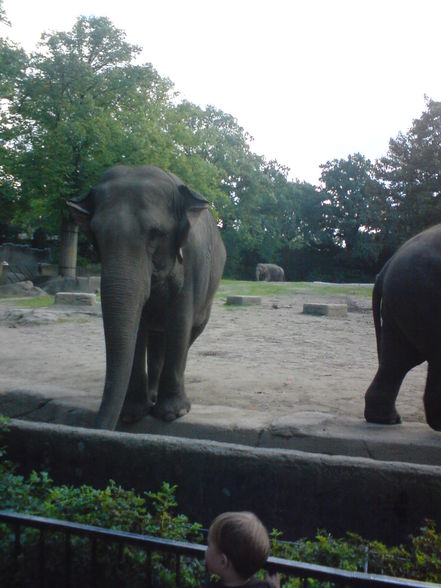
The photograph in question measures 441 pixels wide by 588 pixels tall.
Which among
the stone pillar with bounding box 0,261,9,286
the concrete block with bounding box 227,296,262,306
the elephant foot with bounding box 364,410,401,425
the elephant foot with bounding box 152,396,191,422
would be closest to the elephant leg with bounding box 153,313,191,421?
the elephant foot with bounding box 152,396,191,422

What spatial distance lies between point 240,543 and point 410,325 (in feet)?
11.5

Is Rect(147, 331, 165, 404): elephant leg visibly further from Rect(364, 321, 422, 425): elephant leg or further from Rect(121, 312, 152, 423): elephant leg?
Rect(364, 321, 422, 425): elephant leg

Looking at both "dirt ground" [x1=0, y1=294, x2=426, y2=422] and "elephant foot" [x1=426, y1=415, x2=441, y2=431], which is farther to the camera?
"dirt ground" [x1=0, y1=294, x2=426, y2=422]

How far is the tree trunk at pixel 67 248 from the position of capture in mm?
28641

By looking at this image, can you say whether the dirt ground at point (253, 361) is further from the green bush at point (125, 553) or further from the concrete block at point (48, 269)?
the concrete block at point (48, 269)

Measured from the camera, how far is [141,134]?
28.1 m

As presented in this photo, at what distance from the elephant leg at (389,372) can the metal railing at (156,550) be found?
137 inches

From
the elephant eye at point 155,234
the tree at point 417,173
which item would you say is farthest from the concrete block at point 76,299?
the tree at point 417,173

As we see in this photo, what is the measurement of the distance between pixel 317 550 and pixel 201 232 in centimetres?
395

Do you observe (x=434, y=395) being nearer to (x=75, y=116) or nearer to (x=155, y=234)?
(x=155, y=234)

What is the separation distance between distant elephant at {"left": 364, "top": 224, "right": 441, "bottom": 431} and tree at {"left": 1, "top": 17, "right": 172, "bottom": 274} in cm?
2216

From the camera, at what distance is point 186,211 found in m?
5.71

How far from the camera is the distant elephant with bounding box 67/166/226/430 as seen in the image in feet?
16.2

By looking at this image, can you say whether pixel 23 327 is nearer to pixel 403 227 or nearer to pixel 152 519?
pixel 152 519
